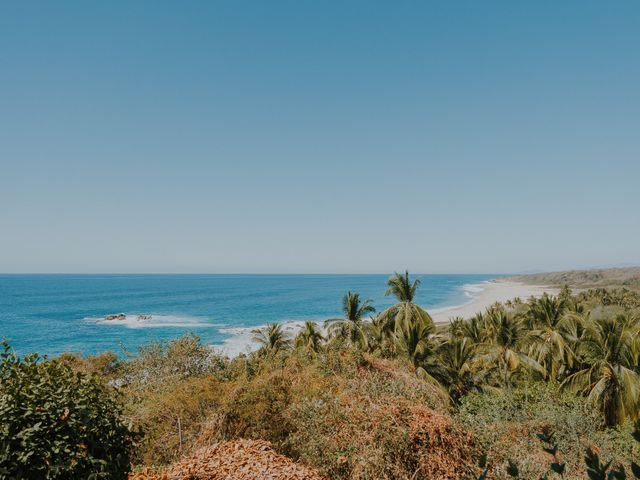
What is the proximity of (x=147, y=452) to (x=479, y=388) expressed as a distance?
2360 cm

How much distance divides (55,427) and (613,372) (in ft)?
80.3

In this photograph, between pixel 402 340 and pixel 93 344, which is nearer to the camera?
pixel 402 340

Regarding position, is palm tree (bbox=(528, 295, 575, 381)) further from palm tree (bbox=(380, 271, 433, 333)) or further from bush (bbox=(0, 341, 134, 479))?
bush (bbox=(0, 341, 134, 479))

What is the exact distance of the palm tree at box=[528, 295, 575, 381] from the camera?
1003 inches

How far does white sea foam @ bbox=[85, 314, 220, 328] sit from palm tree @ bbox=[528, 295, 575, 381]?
5624 cm

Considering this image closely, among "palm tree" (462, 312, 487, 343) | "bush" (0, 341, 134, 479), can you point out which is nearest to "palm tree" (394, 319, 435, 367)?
"palm tree" (462, 312, 487, 343)

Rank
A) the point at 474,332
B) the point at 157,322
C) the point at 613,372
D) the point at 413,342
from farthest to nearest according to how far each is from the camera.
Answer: the point at 157,322, the point at 474,332, the point at 413,342, the point at 613,372

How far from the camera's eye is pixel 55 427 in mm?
4953

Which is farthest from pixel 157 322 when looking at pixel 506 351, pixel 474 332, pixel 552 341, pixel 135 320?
pixel 552 341

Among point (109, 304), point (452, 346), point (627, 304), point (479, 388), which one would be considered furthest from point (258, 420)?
point (109, 304)

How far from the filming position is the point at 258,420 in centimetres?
1022

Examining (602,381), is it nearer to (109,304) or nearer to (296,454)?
(296,454)

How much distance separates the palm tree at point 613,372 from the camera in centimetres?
1844

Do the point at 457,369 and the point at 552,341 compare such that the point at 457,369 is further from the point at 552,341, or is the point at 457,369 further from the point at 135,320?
the point at 135,320
